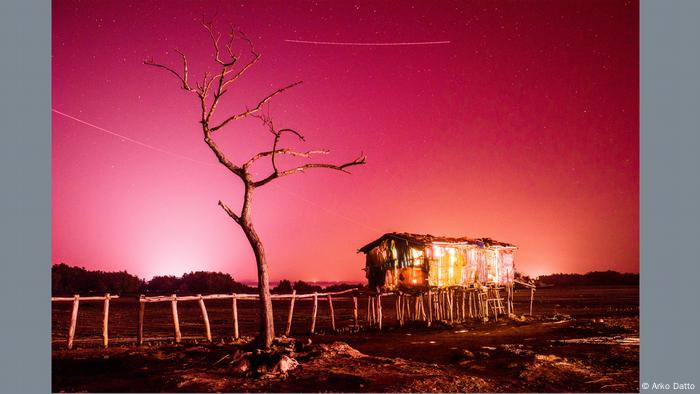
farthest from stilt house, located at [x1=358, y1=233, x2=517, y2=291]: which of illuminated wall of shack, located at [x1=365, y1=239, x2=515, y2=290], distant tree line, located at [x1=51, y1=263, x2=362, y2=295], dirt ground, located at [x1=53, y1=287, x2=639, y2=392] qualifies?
distant tree line, located at [x1=51, y1=263, x2=362, y2=295]

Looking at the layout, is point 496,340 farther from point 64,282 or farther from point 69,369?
point 64,282

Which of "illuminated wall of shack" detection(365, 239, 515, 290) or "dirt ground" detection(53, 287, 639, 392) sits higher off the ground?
"illuminated wall of shack" detection(365, 239, 515, 290)

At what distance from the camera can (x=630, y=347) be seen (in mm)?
17625

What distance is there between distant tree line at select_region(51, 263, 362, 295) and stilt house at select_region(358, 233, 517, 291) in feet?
104

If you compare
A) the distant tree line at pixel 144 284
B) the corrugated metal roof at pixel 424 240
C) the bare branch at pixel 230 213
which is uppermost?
the bare branch at pixel 230 213

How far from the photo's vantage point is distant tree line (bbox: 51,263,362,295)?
6981 centimetres

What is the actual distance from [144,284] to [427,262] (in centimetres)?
6252

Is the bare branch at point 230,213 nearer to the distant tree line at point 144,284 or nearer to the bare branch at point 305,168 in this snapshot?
the bare branch at point 305,168

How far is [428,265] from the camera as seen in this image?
3080cm

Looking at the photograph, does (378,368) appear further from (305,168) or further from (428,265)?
(428,265)

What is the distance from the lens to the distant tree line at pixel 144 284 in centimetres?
6981

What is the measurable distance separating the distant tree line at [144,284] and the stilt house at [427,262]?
31565 millimetres

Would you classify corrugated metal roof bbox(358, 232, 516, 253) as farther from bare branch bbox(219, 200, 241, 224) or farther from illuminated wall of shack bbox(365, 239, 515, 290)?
bare branch bbox(219, 200, 241, 224)

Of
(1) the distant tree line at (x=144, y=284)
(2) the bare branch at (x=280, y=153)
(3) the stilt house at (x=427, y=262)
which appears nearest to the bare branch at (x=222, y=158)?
(2) the bare branch at (x=280, y=153)
